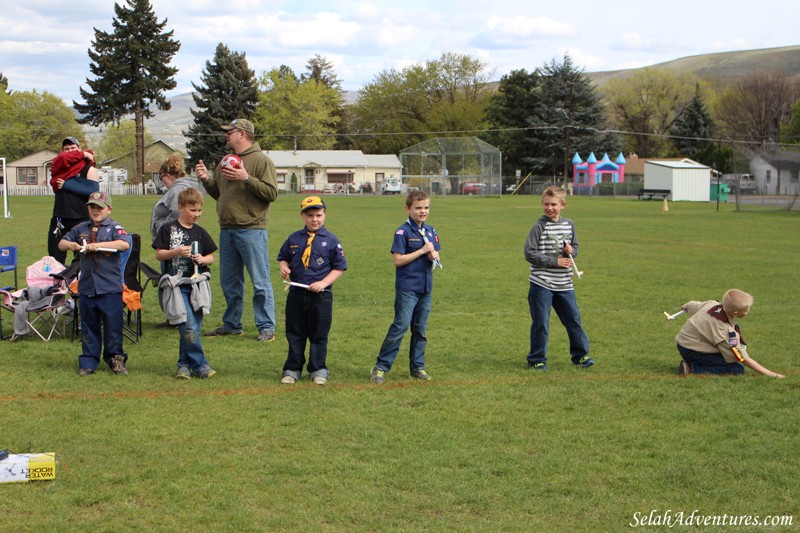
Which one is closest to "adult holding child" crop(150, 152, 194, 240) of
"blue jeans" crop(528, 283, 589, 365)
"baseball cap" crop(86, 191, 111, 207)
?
"baseball cap" crop(86, 191, 111, 207)

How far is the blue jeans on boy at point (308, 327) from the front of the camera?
294 inches

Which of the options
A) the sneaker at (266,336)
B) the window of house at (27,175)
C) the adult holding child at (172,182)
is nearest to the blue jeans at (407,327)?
the sneaker at (266,336)

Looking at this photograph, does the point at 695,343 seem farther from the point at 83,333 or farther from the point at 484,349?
the point at 83,333

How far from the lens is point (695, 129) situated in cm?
9169

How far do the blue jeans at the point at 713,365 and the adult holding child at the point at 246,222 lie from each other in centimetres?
437

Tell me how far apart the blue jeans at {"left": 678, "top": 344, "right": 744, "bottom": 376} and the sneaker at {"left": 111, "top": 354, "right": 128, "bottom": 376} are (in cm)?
504

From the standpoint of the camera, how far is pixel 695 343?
25.9ft

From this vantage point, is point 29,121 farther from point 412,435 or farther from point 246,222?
point 412,435

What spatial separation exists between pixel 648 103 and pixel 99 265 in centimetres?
10971

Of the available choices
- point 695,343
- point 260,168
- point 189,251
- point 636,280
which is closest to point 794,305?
point 636,280

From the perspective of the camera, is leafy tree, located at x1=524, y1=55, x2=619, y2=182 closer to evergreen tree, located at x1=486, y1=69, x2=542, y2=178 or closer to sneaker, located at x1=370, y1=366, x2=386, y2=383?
evergreen tree, located at x1=486, y1=69, x2=542, y2=178

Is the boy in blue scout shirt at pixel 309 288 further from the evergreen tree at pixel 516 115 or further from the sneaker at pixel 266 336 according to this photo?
the evergreen tree at pixel 516 115

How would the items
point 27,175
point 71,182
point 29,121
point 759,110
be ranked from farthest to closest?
1. point 759,110
2. point 29,121
3. point 27,175
4. point 71,182

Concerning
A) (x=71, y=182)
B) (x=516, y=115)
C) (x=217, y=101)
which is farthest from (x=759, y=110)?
(x=71, y=182)
